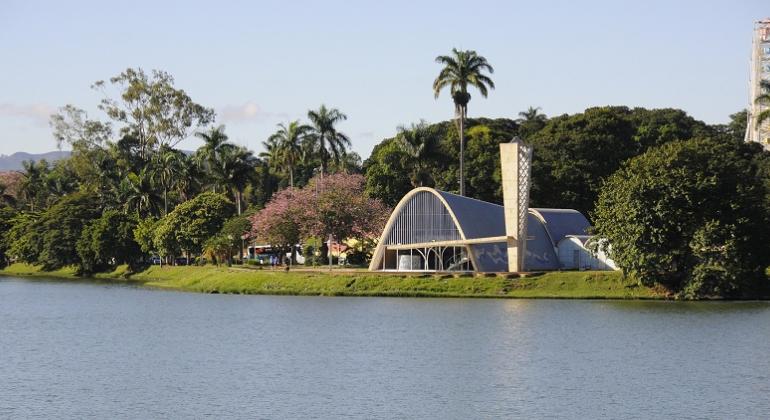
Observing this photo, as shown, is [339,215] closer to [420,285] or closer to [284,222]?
[284,222]

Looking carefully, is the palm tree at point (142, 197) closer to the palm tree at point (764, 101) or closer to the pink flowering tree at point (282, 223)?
the pink flowering tree at point (282, 223)

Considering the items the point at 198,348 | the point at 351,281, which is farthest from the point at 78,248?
the point at 198,348

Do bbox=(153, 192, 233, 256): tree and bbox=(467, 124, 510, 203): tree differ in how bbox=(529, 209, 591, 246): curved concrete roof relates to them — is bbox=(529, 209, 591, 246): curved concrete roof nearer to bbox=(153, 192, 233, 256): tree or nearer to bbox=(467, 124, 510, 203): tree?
→ bbox=(467, 124, 510, 203): tree

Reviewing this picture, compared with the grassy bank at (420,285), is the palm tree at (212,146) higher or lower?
higher

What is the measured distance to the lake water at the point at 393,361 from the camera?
38250 mm

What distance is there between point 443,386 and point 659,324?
22127mm

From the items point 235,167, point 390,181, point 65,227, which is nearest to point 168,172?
point 235,167

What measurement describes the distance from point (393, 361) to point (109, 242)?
79186mm

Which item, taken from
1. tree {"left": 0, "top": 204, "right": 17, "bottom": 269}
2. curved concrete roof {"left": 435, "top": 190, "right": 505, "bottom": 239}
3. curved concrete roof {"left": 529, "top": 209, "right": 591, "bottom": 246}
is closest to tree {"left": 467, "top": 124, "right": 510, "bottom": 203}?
curved concrete roof {"left": 529, "top": 209, "right": 591, "bottom": 246}

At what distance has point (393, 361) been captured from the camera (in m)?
48.5

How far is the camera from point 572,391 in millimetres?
40812

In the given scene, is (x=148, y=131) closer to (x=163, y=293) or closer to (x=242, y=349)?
(x=163, y=293)

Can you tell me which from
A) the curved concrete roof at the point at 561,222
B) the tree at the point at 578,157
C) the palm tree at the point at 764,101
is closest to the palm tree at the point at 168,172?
the tree at the point at 578,157

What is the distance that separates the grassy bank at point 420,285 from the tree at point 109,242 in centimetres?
2498
